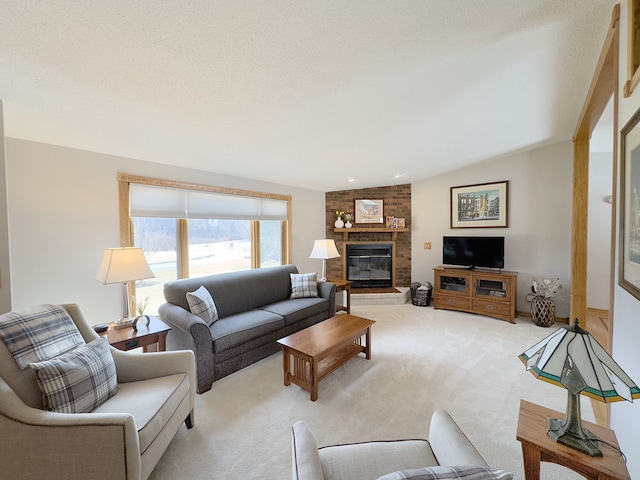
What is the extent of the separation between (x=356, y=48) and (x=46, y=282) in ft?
10.3

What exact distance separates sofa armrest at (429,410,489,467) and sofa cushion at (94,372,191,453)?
136 centimetres

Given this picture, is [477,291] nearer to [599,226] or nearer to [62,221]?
[599,226]

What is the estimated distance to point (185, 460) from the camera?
62.4 inches

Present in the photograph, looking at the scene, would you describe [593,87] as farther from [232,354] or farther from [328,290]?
[232,354]

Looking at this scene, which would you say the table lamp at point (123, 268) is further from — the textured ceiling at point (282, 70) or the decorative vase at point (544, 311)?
the decorative vase at point (544, 311)

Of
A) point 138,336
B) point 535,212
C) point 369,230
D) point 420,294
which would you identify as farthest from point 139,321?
point 535,212

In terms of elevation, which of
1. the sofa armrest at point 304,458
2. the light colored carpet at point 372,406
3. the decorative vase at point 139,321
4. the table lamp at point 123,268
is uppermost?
the table lamp at point 123,268

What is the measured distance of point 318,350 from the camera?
2209 mm

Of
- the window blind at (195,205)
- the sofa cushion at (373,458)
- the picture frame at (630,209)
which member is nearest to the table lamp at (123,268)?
the window blind at (195,205)

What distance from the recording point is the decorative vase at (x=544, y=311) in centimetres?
374

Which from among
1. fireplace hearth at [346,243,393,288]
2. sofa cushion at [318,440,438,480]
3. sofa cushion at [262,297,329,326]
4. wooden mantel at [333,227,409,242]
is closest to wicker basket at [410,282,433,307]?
fireplace hearth at [346,243,393,288]

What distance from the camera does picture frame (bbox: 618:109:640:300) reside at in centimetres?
105

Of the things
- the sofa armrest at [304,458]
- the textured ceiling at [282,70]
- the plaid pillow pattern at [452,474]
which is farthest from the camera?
the textured ceiling at [282,70]

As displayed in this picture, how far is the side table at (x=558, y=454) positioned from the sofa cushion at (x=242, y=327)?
216 cm
